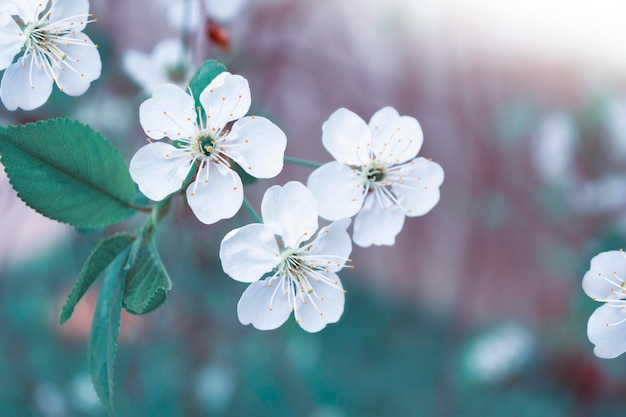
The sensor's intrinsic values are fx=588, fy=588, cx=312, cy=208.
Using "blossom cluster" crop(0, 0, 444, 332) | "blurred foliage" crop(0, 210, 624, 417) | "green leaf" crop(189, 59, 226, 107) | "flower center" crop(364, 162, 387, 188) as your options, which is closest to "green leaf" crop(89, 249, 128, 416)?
"blossom cluster" crop(0, 0, 444, 332)

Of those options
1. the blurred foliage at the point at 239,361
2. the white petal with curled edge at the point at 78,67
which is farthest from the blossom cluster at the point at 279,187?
the blurred foliage at the point at 239,361

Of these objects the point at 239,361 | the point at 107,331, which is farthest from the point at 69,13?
the point at 239,361

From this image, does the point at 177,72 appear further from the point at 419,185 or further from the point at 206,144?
the point at 419,185

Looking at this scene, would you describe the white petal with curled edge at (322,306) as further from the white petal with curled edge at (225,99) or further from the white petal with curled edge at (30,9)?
the white petal with curled edge at (30,9)

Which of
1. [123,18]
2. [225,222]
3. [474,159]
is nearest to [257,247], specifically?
[225,222]

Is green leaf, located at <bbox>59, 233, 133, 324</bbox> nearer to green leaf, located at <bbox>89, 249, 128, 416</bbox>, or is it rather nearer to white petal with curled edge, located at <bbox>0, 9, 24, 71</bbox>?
green leaf, located at <bbox>89, 249, 128, 416</bbox>

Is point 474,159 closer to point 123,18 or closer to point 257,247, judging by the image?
point 123,18
